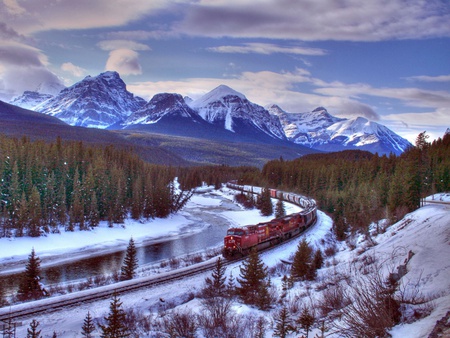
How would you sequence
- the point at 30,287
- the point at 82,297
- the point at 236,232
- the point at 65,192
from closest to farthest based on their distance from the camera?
the point at 82,297 → the point at 30,287 → the point at 236,232 → the point at 65,192

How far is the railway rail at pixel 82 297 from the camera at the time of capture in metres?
23.3

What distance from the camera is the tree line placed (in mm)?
61406

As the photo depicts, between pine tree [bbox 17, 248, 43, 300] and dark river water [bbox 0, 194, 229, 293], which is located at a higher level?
pine tree [bbox 17, 248, 43, 300]

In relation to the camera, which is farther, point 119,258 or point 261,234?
point 119,258

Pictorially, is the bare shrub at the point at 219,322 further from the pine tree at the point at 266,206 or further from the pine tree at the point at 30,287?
the pine tree at the point at 266,206

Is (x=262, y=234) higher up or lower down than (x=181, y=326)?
lower down

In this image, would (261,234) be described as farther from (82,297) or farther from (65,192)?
(65,192)

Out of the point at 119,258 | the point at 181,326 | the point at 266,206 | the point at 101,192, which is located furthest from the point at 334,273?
the point at 266,206

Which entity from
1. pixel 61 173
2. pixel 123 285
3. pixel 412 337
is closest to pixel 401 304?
pixel 412 337

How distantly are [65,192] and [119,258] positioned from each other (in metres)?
29.4

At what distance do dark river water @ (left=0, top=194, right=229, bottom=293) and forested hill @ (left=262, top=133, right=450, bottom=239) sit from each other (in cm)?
2197

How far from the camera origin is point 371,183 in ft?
328

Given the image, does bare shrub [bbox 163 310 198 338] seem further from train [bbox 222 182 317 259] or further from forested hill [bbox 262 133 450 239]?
forested hill [bbox 262 133 450 239]

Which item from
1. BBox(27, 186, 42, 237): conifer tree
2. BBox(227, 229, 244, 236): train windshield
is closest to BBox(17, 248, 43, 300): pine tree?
BBox(227, 229, 244, 236): train windshield
